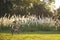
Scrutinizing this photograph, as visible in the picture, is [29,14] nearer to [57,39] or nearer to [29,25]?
[29,25]

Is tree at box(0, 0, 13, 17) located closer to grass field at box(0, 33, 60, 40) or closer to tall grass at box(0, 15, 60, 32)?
tall grass at box(0, 15, 60, 32)

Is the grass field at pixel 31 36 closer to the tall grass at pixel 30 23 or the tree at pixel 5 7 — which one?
the tall grass at pixel 30 23

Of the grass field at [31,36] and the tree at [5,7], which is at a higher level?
the tree at [5,7]

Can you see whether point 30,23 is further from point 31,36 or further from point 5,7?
point 5,7

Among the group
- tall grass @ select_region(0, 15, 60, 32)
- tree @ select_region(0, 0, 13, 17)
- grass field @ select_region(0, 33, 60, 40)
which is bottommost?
grass field @ select_region(0, 33, 60, 40)

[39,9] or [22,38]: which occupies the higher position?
[39,9]

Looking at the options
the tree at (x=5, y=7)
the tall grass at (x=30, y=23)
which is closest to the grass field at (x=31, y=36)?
the tall grass at (x=30, y=23)

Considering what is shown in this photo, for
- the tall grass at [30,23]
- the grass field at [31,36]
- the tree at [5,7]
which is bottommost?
the grass field at [31,36]

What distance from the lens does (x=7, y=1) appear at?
2469mm

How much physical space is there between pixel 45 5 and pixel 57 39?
1.44 ft

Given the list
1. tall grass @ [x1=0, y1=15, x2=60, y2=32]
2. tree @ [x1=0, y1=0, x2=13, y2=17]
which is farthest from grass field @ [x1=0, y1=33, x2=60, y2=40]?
tree @ [x1=0, y1=0, x2=13, y2=17]

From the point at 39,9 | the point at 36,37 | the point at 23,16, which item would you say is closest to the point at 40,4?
the point at 39,9

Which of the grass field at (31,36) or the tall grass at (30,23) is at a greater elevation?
the tall grass at (30,23)

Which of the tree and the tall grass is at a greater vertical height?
the tree
